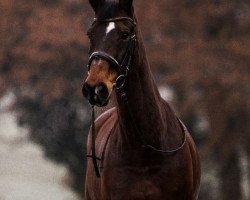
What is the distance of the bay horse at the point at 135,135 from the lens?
201 inches

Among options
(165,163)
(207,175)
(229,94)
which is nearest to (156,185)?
(165,163)

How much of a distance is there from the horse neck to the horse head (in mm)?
234

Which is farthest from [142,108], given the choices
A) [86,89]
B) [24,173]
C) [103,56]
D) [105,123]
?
[24,173]

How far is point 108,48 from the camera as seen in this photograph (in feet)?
16.3

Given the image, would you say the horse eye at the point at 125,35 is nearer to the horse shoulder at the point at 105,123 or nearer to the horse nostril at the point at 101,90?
the horse nostril at the point at 101,90

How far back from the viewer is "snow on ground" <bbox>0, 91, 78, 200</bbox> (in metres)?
15.6

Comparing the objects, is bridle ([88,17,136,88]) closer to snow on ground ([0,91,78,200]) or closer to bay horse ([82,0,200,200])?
bay horse ([82,0,200,200])

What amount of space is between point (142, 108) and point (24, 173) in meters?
11.2

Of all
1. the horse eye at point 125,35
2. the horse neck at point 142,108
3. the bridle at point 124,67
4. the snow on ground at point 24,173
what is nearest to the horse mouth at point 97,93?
the bridle at point 124,67

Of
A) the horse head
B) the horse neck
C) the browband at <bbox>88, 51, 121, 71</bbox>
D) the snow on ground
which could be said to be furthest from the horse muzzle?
the snow on ground

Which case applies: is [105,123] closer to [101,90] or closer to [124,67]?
[124,67]

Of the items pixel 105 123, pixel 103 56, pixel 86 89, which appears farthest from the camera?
pixel 105 123

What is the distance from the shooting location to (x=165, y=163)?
5676mm

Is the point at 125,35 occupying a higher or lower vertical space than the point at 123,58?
higher
